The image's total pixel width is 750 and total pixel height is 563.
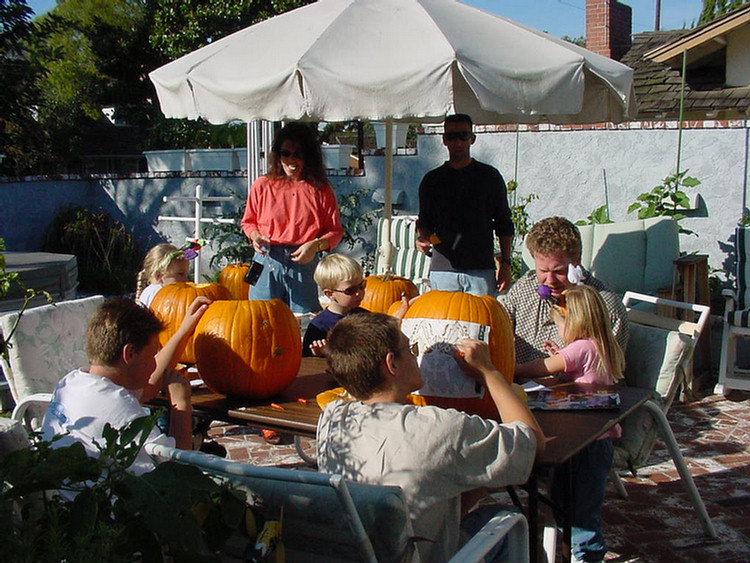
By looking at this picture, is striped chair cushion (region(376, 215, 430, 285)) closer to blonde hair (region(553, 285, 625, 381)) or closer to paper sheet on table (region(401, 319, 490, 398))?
blonde hair (region(553, 285, 625, 381))

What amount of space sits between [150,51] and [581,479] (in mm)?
20051

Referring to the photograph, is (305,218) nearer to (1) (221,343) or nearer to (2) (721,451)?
(1) (221,343)

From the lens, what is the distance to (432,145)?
9.52m

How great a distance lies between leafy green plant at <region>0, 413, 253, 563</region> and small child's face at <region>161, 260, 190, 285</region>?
2.76m

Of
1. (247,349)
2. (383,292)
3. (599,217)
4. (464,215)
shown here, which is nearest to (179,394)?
(247,349)

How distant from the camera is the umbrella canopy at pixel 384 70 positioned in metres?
3.82

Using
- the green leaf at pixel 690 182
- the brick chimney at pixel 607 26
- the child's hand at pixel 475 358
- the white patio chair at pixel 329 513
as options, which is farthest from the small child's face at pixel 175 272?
the brick chimney at pixel 607 26

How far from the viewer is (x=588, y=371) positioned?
3.22 m

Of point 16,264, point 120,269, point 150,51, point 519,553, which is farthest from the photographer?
point 150,51

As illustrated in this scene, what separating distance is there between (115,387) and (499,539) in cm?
124

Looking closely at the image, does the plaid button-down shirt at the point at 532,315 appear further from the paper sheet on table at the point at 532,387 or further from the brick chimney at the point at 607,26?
the brick chimney at the point at 607,26

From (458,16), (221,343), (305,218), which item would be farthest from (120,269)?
(221,343)

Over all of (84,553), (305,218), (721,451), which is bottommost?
(721,451)

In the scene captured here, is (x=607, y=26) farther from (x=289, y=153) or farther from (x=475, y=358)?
(x=475, y=358)
